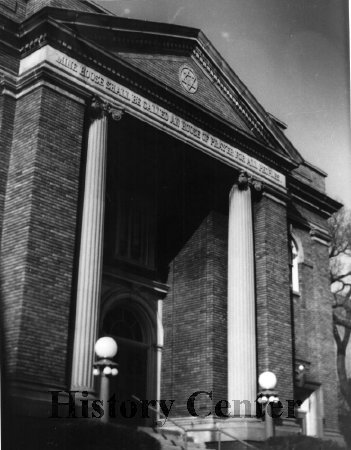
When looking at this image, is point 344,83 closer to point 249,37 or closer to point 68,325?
point 249,37

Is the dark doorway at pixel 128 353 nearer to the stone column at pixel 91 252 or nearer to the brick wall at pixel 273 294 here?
the brick wall at pixel 273 294

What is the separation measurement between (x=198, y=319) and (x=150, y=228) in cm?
260

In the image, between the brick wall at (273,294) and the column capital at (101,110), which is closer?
the column capital at (101,110)

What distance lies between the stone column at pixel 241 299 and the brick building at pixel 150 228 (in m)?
0.04

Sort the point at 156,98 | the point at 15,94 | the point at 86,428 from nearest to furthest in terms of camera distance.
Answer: the point at 86,428, the point at 15,94, the point at 156,98

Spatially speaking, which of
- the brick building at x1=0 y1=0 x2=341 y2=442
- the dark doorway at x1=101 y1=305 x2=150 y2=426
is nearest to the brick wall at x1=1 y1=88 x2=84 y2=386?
the brick building at x1=0 y1=0 x2=341 y2=442

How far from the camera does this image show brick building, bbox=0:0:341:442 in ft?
41.3

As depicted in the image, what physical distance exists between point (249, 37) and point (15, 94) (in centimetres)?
465

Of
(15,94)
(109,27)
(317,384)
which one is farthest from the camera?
(317,384)

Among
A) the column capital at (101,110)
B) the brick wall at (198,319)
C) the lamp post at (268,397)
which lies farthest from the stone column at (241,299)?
the column capital at (101,110)

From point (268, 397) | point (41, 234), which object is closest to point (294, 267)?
point (268, 397)

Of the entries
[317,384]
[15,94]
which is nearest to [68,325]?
[15,94]

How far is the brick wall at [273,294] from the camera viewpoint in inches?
667

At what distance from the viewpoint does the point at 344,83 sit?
14469 millimetres
